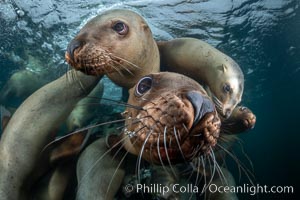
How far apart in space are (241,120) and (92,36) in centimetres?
269

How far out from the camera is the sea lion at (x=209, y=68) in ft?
14.9

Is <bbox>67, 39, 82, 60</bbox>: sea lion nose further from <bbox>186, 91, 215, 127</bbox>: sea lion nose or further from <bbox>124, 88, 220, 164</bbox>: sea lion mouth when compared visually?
<bbox>186, 91, 215, 127</bbox>: sea lion nose

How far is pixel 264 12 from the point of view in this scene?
11102 millimetres

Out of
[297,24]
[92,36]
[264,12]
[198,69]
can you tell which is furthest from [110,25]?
[297,24]

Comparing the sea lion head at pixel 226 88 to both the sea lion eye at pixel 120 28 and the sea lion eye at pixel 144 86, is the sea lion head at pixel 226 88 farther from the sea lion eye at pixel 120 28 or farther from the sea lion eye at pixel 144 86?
the sea lion eye at pixel 144 86

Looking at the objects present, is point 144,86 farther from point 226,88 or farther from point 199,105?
point 226,88

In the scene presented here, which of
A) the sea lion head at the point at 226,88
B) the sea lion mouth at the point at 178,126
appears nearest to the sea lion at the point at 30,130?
the sea lion head at the point at 226,88

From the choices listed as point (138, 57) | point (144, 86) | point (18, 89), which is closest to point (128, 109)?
point (144, 86)

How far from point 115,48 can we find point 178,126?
188cm

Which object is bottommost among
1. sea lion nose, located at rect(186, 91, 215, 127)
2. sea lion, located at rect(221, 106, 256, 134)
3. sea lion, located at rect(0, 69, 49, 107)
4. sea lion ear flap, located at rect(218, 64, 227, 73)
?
sea lion, located at rect(0, 69, 49, 107)

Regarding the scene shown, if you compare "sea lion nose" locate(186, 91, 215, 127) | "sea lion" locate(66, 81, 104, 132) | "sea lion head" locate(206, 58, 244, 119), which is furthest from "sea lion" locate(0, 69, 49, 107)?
"sea lion nose" locate(186, 91, 215, 127)

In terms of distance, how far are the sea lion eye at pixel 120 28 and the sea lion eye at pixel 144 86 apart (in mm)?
1162

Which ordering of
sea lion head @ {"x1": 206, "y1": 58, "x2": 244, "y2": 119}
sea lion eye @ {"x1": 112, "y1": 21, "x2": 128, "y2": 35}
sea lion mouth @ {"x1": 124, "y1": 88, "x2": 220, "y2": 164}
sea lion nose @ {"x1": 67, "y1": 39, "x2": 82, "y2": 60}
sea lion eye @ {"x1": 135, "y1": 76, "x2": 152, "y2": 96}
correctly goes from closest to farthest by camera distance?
sea lion mouth @ {"x1": 124, "y1": 88, "x2": 220, "y2": 164} < sea lion eye @ {"x1": 135, "y1": 76, "x2": 152, "y2": 96} < sea lion nose @ {"x1": 67, "y1": 39, "x2": 82, "y2": 60} < sea lion eye @ {"x1": 112, "y1": 21, "x2": 128, "y2": 35} < sea lion head @ {"x1": 206, "y1": 58, "x2": 244, "y2": 119}

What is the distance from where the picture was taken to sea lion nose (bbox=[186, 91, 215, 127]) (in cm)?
203
